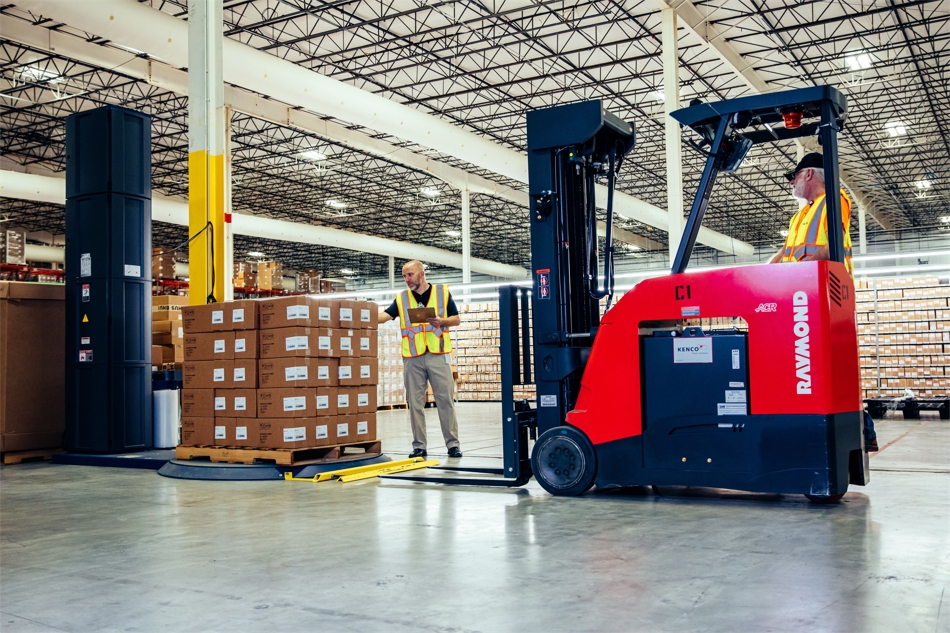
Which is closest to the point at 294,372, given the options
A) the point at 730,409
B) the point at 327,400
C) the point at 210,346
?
the point at 327,400

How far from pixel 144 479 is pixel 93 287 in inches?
96.0

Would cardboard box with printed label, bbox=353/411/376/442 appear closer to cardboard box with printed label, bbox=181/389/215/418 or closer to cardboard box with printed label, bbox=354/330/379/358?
cardboard box with printed label, bbox=354/330/379/358

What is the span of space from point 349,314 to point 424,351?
781 millimetres

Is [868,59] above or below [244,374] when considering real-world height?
above

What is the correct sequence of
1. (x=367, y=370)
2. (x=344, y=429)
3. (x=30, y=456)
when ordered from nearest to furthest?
(x=344, y=429) < (x=367, y=370) < (x=30, y=456)

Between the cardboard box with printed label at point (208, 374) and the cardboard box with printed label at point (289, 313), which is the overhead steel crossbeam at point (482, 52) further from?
the cardboard box with printed label at point (289, 313)

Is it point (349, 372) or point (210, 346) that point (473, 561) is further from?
point (210, 346)

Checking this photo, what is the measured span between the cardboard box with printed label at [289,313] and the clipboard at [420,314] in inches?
34.5

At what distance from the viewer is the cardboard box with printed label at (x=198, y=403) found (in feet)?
22.8

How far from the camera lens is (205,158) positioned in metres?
7.70

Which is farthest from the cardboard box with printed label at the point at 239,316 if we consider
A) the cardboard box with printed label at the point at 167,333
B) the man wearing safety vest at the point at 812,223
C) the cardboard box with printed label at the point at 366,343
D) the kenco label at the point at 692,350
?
the man wearing safety vest at the point at 812,223

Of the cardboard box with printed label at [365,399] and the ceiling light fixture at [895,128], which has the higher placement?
the ceiling light fixture at [895,128]

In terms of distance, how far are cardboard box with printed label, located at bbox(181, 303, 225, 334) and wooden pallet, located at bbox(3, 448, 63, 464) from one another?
2336 mm

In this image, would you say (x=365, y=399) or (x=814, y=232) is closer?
(x=814, y=232)
